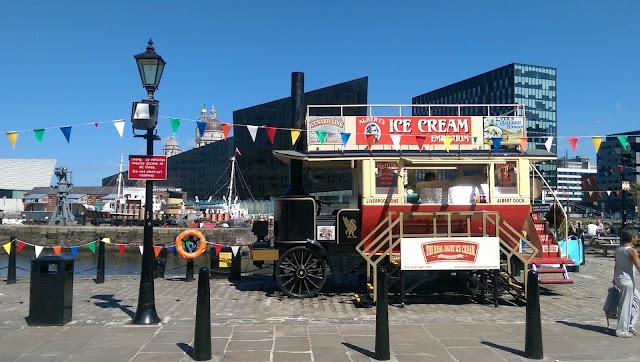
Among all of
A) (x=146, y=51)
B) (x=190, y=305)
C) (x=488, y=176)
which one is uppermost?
(x=146, y=51)

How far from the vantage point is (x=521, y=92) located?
85875mm

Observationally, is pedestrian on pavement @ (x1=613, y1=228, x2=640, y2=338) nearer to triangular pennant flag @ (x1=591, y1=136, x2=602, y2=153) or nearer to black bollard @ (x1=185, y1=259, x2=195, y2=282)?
triangular pennant flag @ (x1=591, y1=136, x2=602, y2=153)

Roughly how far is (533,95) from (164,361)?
89723 millimetres

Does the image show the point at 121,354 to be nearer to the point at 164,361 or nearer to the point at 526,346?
the point at 164,361

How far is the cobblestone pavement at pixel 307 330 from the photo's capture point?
23.6 feet

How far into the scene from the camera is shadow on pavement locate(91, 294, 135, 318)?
10.2 meters

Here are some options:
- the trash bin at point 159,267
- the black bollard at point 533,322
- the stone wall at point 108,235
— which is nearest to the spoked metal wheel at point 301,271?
the trash bin at point 159,267

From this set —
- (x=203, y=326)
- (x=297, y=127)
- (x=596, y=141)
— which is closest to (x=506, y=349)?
(x=203, y=326)

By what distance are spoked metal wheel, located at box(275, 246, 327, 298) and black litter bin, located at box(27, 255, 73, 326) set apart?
4.49 metres

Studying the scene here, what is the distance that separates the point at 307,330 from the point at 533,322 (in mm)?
3442

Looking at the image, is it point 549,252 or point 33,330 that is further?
point 549,252

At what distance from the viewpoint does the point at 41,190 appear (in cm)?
11006

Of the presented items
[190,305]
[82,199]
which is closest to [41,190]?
[82,199]

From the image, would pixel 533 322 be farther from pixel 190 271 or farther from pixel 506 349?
pixel 190 271
